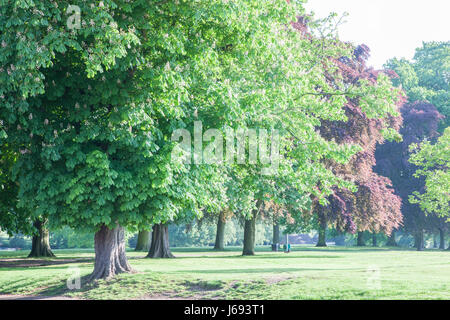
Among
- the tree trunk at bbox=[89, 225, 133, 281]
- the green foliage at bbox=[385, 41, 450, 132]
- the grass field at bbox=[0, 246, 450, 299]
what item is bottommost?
the grass field at bbox=[0, 246, 450, 299]

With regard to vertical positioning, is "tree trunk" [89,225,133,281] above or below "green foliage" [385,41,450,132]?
below

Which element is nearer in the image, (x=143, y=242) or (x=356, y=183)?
(x=356, y=183)

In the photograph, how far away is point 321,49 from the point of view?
86.1 ft

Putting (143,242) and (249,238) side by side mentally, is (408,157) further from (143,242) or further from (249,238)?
(143,242)

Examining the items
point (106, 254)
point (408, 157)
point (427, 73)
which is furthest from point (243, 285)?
point (427, 73)

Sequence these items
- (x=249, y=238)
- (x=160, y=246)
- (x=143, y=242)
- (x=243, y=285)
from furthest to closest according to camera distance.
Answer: (x=143, y=242) < (x=249, y=238) < (x=160, y=246) < (x=243, y=285)

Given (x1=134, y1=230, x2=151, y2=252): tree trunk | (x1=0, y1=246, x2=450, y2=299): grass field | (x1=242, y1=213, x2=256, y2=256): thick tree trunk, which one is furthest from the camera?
(x1=134, y1=230, x2=151, y2=252): tree trunk

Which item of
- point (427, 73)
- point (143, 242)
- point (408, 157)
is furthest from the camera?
point (427, 73)

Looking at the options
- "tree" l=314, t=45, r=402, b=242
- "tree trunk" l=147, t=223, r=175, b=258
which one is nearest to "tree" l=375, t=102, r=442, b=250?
"tree" l=314, t=45, r=402, b=242

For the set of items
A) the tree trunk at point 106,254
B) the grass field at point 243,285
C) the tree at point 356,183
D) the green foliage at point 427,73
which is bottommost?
the grass field at point 243,285

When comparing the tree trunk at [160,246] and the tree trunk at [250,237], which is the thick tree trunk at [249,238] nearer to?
the tree trunk at [250,237]

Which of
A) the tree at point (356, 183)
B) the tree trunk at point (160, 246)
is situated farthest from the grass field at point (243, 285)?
the tree at point (356, 183)

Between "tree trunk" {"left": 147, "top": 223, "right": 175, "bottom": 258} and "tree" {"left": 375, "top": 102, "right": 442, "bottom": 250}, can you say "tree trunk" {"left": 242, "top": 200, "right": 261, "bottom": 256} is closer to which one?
"tree trunk" {"left": 147, "top": 223, "right": 175, "bottom": 258}
